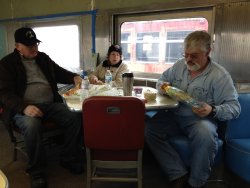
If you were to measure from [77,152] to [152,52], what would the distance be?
1.78 metres

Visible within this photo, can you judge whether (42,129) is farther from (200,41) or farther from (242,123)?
(242,123)

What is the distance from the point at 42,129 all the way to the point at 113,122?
100 centimetres

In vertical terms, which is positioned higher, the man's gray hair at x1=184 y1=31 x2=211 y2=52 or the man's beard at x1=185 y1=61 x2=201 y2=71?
the man's gray hair at x1=184 y1=31 x2=211 y2=52

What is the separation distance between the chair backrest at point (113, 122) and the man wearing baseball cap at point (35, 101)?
791mm

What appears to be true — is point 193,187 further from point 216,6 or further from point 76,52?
point 76,52

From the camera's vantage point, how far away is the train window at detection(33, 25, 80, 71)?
418 cm

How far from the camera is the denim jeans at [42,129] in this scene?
214cm

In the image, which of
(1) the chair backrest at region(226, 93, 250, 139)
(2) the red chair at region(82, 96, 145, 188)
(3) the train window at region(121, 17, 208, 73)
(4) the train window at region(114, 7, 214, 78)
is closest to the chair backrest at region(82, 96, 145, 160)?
(2) the red chair at region(82, 96, 145, 188)

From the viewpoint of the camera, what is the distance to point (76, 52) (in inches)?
167

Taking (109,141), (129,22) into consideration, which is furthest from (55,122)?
(129,22)

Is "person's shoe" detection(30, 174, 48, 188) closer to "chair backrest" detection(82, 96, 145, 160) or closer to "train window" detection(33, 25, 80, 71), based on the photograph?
"chair backrest" detection(82, 96, 145, 160)

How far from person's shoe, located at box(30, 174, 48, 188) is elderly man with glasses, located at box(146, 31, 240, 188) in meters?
1.00

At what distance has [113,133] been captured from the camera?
158 cm

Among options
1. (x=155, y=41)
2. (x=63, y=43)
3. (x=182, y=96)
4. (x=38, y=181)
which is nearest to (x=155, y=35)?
(x=155, y=41)
